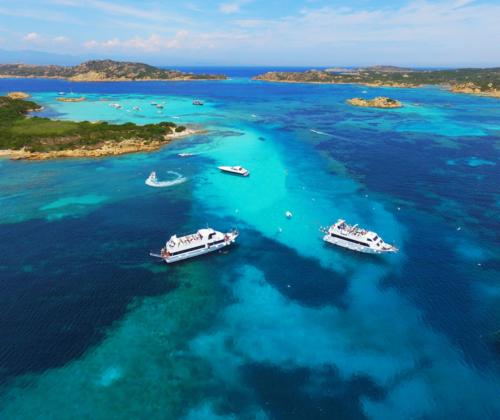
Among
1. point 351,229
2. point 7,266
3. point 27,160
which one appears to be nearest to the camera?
point 7,266

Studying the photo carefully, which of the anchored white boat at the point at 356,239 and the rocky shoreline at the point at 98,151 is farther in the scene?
the rocky shoreline at the point at 98,151

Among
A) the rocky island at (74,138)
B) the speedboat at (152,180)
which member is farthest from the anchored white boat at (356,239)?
the rocky island at (74,138)

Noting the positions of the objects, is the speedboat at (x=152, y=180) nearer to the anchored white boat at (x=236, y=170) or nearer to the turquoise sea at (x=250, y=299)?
the turquoise sea at (x=250, y=299)

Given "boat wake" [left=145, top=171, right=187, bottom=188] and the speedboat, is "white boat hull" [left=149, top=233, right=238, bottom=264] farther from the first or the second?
the speedboat

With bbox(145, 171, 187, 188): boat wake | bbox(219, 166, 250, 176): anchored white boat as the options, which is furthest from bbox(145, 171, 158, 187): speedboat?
bbox(219, 166, 250, 176): anchored white boat

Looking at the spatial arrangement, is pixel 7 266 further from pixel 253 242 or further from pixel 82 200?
pixel 253 242

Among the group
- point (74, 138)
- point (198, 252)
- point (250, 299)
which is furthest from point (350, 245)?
point (74, 138)

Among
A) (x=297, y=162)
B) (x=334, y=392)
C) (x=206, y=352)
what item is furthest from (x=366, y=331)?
(x=297, y=162)
